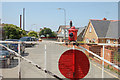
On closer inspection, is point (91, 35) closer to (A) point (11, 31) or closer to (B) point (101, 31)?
(B) point (101, 31)

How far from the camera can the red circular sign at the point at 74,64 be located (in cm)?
368

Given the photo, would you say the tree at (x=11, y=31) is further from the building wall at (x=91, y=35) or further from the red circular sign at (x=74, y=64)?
the red circular sign at (x=74, y=64)

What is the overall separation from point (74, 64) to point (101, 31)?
24.3 meters

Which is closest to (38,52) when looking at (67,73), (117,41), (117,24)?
(67,73)

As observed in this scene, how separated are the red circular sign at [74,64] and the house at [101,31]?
20.6 m

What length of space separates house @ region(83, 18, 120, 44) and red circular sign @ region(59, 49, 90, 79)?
20.6m

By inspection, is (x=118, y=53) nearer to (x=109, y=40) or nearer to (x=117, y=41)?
(x=117, y=41)

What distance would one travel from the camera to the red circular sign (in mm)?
3682

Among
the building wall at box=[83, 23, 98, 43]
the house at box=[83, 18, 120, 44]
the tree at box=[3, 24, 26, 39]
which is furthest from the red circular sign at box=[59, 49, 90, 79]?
the building wall at box=[83, 23, 98, 43]

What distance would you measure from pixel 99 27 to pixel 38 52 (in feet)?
66.6

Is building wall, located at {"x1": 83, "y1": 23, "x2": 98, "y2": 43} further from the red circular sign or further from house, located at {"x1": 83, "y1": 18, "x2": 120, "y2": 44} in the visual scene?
the red circular sign

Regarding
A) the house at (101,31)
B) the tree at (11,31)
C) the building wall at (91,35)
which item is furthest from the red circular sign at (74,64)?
the building wall at (91,35)

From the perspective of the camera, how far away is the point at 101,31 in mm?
26734

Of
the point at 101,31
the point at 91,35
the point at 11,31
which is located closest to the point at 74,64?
the point at 11,31
